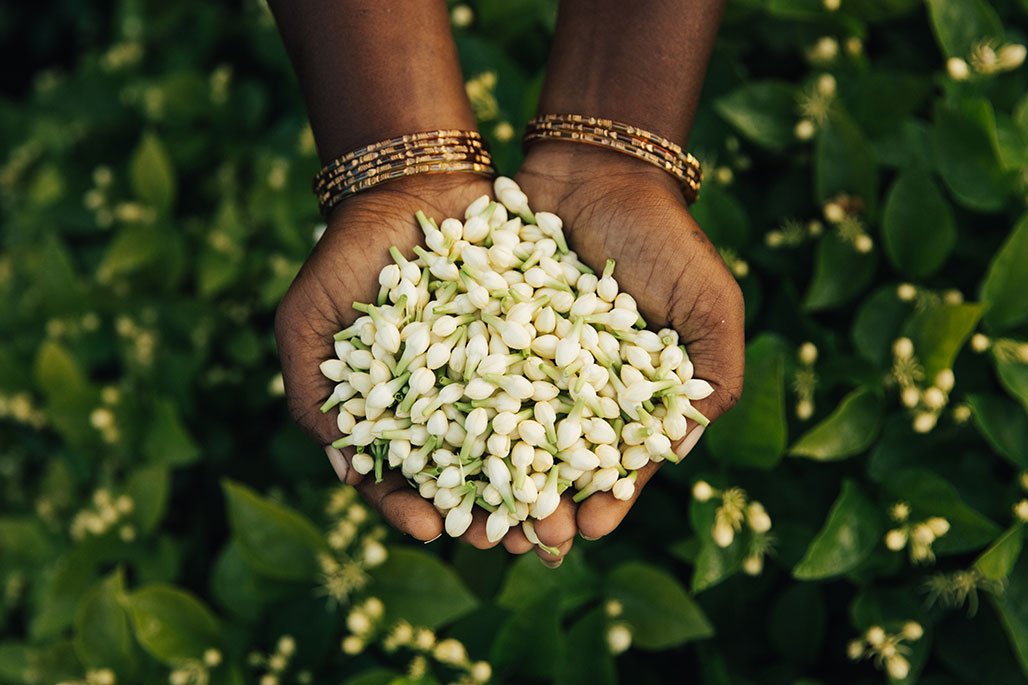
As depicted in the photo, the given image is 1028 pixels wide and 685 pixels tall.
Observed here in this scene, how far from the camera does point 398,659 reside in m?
1.62

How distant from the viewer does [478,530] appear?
51.4 inches

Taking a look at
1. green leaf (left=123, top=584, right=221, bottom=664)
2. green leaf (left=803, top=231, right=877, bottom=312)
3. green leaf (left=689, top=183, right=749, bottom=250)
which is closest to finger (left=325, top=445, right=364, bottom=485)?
green leaf (left=123, top=584, right=221, bottom=664)

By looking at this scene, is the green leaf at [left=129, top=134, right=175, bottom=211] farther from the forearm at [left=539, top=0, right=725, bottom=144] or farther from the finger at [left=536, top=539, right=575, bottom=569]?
Result: the finger at [left=536, top=539, right=575, bottom=569]

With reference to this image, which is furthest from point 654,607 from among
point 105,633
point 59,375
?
point 59,375

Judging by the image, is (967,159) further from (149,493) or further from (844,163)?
(149,493)

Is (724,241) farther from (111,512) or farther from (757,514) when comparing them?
(111,512)

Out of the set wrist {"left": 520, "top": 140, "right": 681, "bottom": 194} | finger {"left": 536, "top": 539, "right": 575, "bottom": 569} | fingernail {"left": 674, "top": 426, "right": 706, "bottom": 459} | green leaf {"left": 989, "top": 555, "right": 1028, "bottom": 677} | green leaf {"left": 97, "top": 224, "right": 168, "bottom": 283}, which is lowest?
green leaf {"left": 989, "top": 555, "right": 1028, "bottom": 677}

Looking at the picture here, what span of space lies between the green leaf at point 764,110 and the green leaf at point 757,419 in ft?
1.47

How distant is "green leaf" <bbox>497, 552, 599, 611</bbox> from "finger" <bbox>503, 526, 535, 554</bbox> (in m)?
0.19

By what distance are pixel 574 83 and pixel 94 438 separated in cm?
147

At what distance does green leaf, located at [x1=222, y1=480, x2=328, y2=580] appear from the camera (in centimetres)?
159

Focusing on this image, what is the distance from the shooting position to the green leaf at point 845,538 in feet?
4.49

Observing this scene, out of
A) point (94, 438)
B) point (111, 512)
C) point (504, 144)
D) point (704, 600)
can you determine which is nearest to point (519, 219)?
point (504, 144)

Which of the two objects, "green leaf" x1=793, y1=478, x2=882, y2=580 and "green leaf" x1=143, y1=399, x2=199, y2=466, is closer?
"green leaf" x1=793, y1=478, x2=882, y2=580
